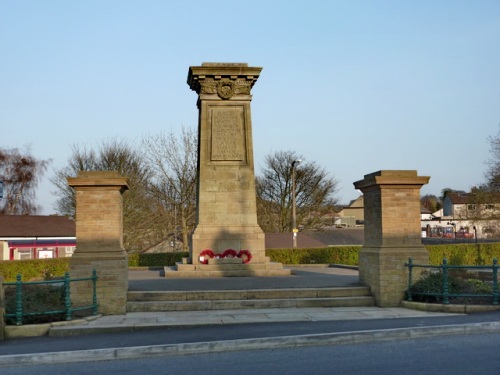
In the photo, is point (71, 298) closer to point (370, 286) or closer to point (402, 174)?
point (370, 286)

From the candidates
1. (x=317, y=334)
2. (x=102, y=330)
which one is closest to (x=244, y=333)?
(x=317, y=334)

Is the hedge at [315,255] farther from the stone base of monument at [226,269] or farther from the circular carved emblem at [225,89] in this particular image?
the circular carved emblem at [225,89]

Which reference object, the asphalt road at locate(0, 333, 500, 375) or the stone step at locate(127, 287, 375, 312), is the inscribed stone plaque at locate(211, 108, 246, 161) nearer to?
the stone step at locate(127, 287, 375, 312)

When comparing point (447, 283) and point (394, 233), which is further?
point (394, 233)

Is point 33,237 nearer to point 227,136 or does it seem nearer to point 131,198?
point 131,198

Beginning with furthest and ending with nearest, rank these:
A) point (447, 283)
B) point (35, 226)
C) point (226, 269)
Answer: point (35, 226)
point (226, 269)
point (447, 283)

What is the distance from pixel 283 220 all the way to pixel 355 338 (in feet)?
142

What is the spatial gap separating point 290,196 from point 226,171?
113 ft

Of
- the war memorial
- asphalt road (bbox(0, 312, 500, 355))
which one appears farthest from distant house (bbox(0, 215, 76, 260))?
asphalt road (bbox(0, 312, 500, 355))

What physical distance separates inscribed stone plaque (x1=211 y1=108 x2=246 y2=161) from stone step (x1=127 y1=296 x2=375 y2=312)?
7010 millimetres

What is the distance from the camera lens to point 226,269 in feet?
60.6

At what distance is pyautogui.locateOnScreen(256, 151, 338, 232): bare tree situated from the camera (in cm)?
5400

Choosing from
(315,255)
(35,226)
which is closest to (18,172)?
(35,226)

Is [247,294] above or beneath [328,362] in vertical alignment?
above
